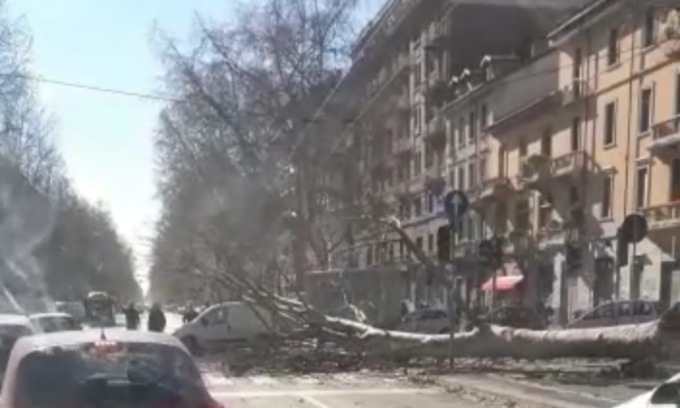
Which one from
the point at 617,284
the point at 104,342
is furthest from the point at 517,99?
the point at 104,342

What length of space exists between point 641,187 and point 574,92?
303 inches

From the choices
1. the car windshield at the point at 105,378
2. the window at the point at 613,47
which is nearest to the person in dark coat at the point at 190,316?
the window at the point at 613,47

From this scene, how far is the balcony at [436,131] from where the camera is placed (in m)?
69.2

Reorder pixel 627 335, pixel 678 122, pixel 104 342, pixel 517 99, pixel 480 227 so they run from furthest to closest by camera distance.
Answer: pixel 480 227 < pixel 517 99 < pixel 678 122 < pixel 627 335 < pixel 104 342

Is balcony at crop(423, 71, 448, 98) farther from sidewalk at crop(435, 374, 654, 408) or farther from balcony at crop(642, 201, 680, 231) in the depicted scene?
sidewalk at crop(435, 374, 654, 408)

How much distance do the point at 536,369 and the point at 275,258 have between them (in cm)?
2624

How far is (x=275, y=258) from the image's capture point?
4594 cm

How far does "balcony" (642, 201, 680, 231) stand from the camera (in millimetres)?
38906

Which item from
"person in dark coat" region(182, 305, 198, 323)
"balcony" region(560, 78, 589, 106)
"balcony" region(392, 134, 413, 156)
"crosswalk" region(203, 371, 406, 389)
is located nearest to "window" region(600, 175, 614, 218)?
"balcony" region(560, 78, 589, 106)

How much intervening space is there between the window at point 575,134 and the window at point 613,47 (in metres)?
4.38

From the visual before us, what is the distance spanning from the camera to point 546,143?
176 ft

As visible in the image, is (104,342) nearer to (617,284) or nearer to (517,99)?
(617,284)

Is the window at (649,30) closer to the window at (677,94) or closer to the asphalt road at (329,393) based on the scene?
the window at (677,94)

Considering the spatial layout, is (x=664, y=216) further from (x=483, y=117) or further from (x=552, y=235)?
(x=483, y=117)
